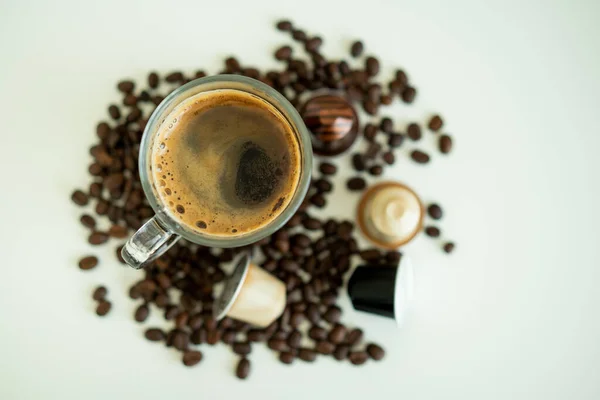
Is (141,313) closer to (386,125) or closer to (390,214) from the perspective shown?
(390,214)

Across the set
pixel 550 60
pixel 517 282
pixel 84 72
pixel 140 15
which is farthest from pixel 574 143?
pixel 84 72

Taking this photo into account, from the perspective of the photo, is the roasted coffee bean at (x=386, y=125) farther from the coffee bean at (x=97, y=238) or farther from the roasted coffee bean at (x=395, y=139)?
the coffee bean at (x=97, y=238)

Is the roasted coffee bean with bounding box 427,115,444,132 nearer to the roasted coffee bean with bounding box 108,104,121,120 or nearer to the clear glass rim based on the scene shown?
the clear glass rim

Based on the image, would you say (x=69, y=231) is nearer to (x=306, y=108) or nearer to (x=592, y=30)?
(x=306, y=108)

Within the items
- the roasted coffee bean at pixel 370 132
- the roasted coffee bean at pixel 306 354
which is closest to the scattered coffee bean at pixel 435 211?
the roasted coffee bean at pixel 370 132

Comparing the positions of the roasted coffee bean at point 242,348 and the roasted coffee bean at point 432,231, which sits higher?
the roasted coffee bean at point 432,231

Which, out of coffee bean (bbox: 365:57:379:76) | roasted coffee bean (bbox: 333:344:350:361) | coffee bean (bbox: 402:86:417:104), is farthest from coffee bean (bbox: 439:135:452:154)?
roasted coffee bean (bbox: 333:344:350:361)
